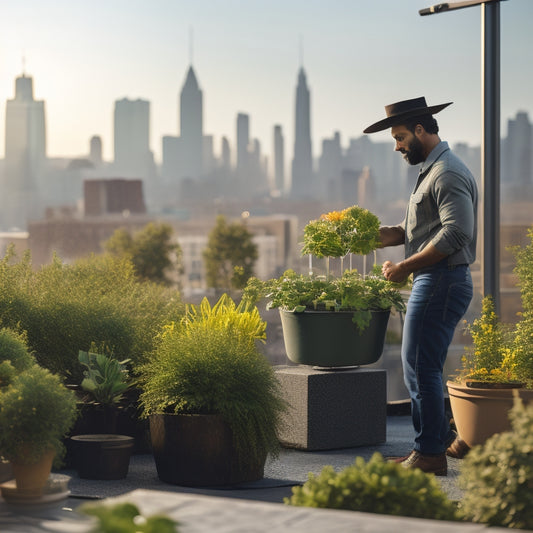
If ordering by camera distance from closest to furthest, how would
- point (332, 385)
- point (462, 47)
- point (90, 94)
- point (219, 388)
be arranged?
1. point (219, 388)
2. point (332, 385)
3. point (90, 94)
4. point (462, 47)

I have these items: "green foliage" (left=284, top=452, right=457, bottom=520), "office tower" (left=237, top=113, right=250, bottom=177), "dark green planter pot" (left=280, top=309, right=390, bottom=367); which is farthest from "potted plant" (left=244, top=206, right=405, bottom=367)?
"office tower" (left=237, top=113, right=250, bottom=177)

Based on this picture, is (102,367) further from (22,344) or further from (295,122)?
(295,122)

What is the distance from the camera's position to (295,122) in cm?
12706

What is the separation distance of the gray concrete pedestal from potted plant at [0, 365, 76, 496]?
6.14 feet

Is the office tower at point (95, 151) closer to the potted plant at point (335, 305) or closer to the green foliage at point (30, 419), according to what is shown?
the potted plant at point (335, 305)

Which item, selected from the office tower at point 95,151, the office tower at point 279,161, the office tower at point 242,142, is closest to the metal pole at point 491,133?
the office tower at point 242,142

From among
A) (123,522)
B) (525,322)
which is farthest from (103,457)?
(123,522)

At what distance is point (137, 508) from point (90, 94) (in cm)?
9365

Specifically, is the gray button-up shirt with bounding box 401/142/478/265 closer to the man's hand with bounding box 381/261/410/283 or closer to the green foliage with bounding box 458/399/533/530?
the man's hand with bounding box 381/261/410/283

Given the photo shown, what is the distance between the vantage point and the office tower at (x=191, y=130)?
102m

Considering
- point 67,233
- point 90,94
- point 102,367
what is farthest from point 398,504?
point 67,233

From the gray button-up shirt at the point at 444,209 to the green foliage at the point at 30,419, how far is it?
6.01ft

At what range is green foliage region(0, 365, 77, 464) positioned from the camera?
13.4ft

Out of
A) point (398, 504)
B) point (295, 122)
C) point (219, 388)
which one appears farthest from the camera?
point (295, 122)
